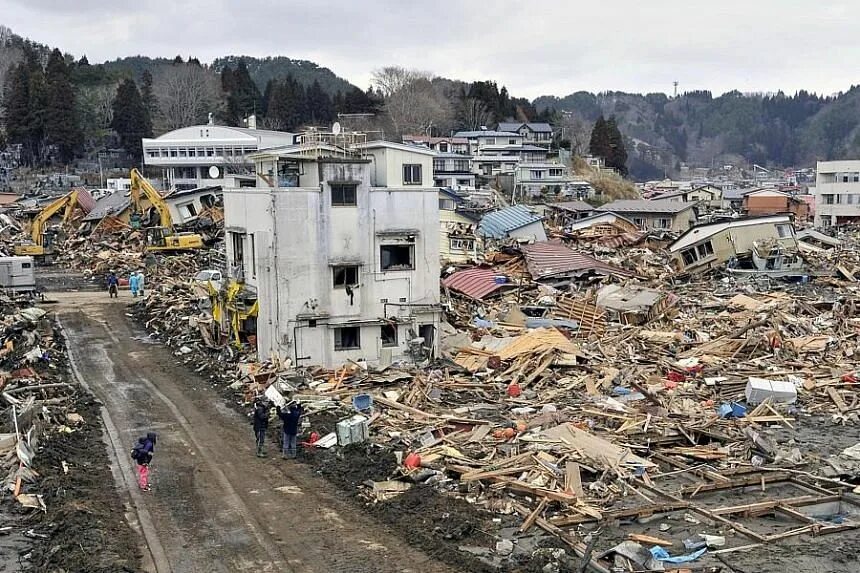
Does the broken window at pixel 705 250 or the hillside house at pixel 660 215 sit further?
the hillside house at pixel 660 215

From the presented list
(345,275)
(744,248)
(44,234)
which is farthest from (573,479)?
(44,234)

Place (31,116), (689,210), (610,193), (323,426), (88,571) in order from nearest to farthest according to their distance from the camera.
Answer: (88,571) < (323,426) < (689,210) < (31,116) < (610,193)

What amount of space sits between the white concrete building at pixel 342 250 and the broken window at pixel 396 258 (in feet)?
0.10

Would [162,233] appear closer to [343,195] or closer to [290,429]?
[343,195]

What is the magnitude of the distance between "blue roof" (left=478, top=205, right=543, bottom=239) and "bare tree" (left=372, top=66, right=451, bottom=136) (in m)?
34.1

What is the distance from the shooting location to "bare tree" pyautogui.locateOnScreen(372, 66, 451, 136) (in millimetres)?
90531

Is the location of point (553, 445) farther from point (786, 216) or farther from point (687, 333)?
point (786, 216)

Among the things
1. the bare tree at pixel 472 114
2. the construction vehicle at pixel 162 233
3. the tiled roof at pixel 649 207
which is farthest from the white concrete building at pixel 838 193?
the construction vehicle at pixel 162 233

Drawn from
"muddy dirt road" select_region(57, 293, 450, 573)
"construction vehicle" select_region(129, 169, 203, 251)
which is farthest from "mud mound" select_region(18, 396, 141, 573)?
"construction vehicle" select_region(129, 169, 203, 251)

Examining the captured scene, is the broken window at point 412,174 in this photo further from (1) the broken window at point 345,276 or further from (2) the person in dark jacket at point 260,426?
(2) the person in dark jacket at point 260,426

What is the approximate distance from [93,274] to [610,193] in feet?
186

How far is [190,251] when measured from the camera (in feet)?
154

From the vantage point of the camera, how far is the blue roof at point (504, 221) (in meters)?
50.8

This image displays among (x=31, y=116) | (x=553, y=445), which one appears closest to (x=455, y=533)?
(x=553, y=445)
